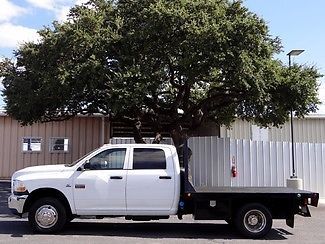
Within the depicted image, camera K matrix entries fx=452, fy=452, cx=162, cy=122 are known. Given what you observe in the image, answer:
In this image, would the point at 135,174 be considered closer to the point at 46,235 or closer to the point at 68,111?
the point at 46,235

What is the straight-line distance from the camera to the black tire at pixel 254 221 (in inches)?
394

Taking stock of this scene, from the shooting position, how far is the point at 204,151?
Result: 19047mm

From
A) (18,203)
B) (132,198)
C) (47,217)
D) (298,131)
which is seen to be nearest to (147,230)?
(132,198)

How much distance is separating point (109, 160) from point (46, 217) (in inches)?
73.3

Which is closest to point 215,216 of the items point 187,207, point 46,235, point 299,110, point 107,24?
point 187,207

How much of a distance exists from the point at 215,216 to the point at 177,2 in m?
8.38

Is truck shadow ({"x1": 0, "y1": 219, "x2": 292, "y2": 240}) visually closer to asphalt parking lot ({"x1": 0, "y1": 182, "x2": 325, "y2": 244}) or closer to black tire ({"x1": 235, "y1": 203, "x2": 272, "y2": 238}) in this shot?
asphalt parking lot ({"x1": 0, "y1": 182, "x2": 325, "y2": 244})

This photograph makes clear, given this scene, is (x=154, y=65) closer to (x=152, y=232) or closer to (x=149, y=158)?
(x=149, y=158)

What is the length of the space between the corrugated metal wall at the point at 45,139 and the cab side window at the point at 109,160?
15.0m

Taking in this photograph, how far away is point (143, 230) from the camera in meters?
10.8

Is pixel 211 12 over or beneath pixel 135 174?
over

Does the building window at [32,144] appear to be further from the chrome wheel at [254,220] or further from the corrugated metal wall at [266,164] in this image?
the chrome wheel at [254,220]

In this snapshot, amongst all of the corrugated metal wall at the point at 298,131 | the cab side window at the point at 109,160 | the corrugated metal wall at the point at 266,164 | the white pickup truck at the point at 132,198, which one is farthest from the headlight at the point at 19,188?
the corrugated metal wall at the point at 298,131

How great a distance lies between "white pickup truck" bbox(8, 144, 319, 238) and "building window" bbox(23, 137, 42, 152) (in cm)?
1554
